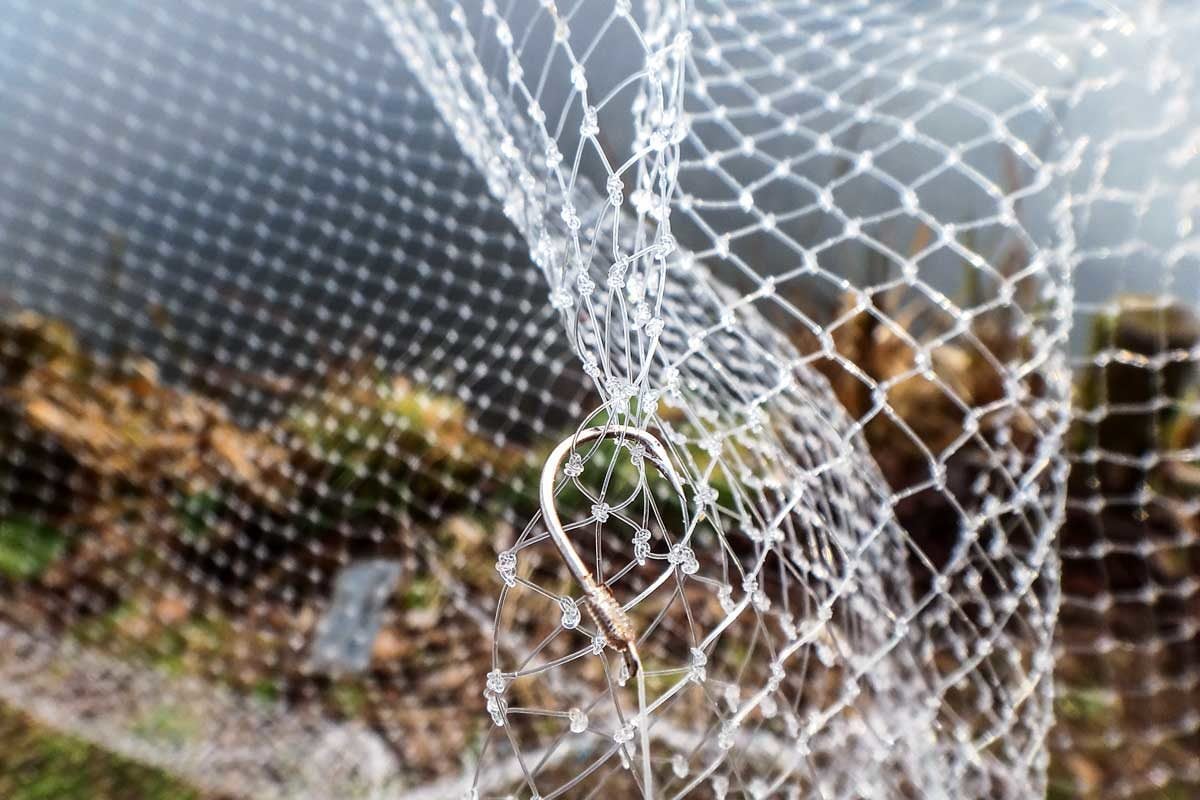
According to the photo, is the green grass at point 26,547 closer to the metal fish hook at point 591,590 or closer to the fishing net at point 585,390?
the fishing net at point 585,390

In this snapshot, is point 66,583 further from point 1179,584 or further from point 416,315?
point 1179,584

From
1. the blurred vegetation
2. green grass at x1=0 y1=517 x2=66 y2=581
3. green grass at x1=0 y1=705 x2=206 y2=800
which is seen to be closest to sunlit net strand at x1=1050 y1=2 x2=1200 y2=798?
the blurred vegetation

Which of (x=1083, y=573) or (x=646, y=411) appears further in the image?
(x=1083, y=573)

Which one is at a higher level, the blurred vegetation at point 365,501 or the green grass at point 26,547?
the green grass at point 26,547

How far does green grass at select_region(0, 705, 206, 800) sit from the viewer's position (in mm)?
1051

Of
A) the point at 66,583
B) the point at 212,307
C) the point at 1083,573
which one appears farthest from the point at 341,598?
the point at 1083,573

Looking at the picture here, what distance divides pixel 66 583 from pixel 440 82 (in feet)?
3.42

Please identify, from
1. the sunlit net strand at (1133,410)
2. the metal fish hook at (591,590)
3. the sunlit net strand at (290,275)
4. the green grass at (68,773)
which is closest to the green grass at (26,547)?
the sunlit net strand at (290,275)

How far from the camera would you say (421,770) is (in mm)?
1078

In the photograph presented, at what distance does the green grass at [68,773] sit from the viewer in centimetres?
105

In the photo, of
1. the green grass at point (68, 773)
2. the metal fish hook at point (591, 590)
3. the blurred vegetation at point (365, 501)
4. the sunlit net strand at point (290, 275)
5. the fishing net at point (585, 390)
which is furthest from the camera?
the sunlit net strand at point (290, 275)

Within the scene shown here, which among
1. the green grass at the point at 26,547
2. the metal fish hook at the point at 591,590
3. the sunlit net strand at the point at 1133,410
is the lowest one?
the sunlit net strand at the point at 1133,410

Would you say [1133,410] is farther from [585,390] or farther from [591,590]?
[591,590]

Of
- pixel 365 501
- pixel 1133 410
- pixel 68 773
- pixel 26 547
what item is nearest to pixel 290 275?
pixel 365 501
